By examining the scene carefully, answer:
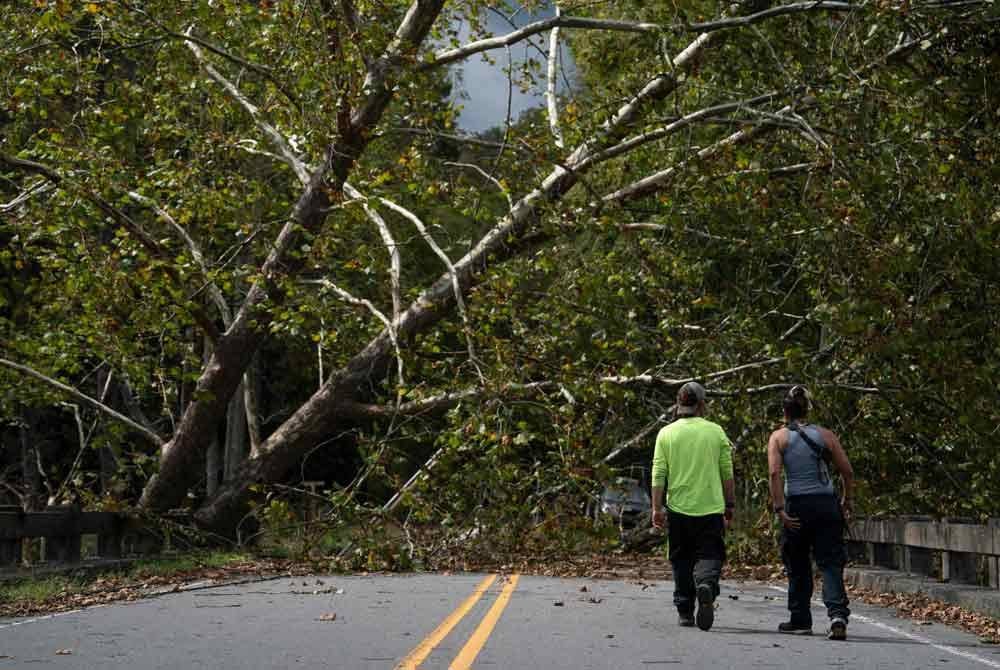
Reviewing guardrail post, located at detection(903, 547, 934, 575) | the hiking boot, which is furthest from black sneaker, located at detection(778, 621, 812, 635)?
guardrail post, located at detection(903, 547, 934, 575)

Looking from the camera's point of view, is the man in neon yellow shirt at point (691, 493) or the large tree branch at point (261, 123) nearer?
the man in neon yellow shirt at point (691, 493)

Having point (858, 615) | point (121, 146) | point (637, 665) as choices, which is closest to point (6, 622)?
point (637, 665)

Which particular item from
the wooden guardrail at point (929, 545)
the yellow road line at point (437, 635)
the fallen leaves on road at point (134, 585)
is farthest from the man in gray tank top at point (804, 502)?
the fallen leaves on road at point (134, 585)

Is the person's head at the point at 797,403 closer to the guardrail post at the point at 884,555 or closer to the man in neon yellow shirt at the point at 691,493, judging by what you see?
the man in neon yellow shirt at the point at 691,493

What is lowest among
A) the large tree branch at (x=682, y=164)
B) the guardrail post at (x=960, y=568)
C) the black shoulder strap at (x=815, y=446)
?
the guardrail post at (x=960, y=568)

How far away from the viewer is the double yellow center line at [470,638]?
8.62m

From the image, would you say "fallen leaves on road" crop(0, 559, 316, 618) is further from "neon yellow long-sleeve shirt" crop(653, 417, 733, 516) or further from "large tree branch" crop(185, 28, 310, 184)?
"large tree branch" crop(185, 28, 310, 184)

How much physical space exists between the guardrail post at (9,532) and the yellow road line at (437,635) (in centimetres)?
500

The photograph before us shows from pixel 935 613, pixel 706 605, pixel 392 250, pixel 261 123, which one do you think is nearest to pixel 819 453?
pixel 706 605

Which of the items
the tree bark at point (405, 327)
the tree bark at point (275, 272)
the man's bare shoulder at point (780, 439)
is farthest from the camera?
the tree bark at point (275, 272)

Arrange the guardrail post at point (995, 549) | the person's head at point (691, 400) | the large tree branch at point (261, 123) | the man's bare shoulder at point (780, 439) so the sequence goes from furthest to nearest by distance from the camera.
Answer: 1. the large tree branch at point (261, 123)
2. the guardrail post at point (995, 549)
3. the person's head at point (691, 400)
4. the man's bare shoulder at point (780, 439)

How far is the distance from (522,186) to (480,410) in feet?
10.8

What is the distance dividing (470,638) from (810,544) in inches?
116

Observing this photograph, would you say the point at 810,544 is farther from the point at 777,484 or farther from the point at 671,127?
the point at 671,127
